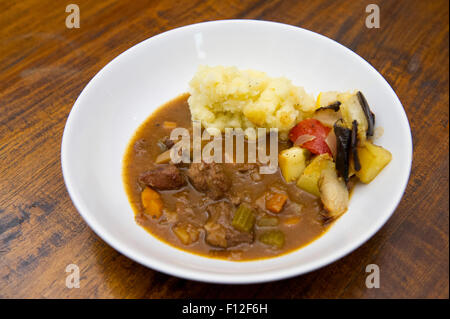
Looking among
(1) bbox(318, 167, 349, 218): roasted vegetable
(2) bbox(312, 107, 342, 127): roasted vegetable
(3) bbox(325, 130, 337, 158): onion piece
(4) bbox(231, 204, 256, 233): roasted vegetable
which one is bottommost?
(4) bbox(231, 204, 256, 233): roasted vegetable

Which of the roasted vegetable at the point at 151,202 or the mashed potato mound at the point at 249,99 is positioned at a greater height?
the mashed potato mound at the point at 249,99

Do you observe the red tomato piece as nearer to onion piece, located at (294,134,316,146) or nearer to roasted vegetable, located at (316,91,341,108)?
onion piece, located at (294,134,316,146)

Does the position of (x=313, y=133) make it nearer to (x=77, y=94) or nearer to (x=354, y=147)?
(x=354, y=147)

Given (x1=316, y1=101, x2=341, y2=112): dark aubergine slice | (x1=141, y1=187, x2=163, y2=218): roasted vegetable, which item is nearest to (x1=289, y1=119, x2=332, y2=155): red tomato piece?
(x1=316, y1=101, x2=341, y2=112): dark aubergine slice

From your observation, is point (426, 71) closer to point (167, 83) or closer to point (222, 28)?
point (222, 28)

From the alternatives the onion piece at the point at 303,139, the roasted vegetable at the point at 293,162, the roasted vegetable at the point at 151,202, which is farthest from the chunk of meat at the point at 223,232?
the onion piece at the point at 303,139

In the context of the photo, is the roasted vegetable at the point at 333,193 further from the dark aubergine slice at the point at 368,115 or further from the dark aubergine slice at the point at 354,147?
the dark aubergine slice at the point at 368,115
